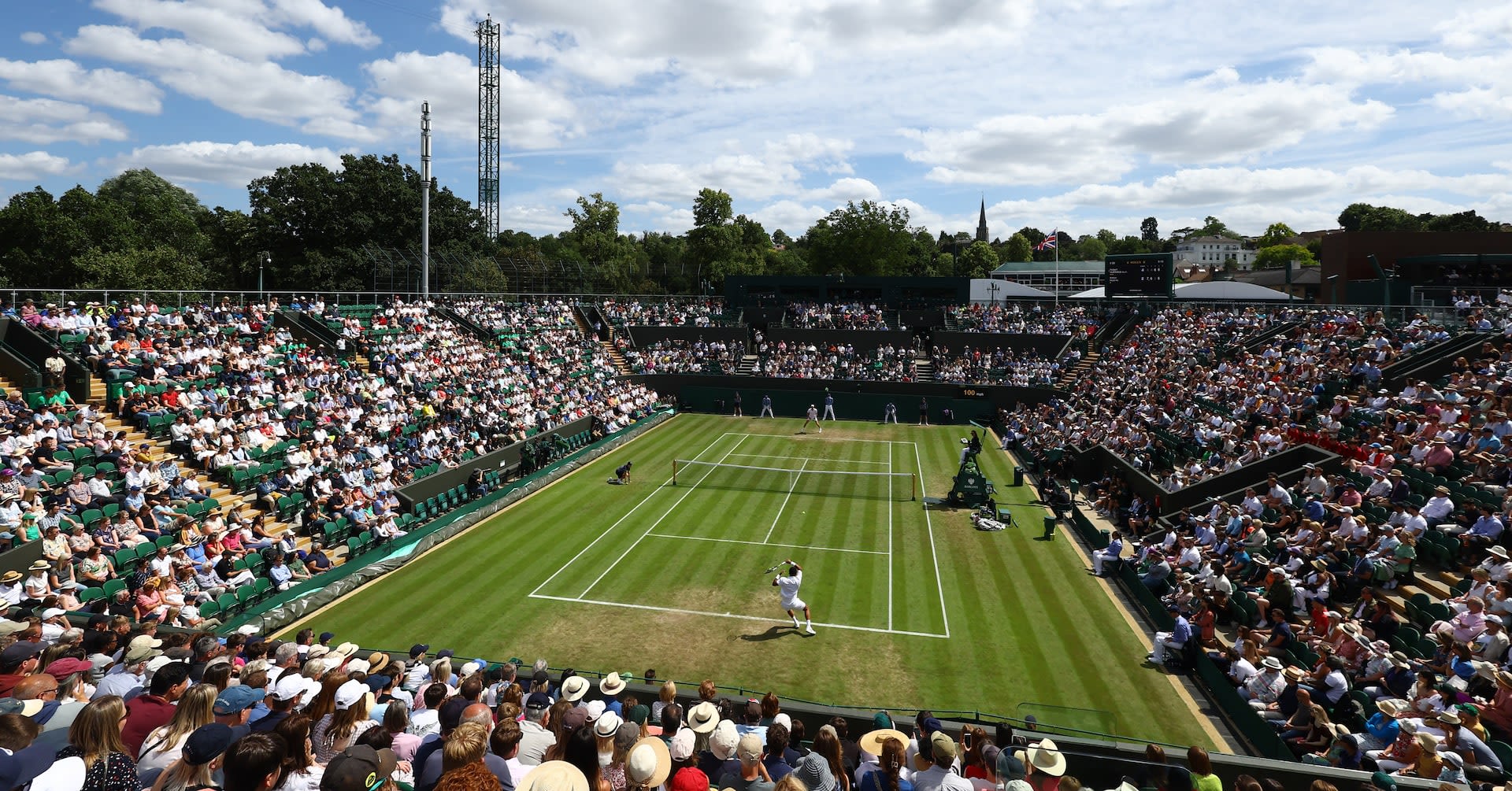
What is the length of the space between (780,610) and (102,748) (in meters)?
13.1

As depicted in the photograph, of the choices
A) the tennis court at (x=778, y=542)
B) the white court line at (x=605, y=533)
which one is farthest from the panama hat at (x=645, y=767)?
the white court line at (x=605, y=533)

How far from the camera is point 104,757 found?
205 inches

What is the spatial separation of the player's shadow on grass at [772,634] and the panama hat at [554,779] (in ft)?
35.6

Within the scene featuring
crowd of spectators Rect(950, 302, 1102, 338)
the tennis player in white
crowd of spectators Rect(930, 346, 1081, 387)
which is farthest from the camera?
crowd of spectators Rect(950, 302, 1102, 338)

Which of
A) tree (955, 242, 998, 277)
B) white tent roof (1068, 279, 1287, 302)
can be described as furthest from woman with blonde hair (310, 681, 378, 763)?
tree (955, 242, 998, 277)

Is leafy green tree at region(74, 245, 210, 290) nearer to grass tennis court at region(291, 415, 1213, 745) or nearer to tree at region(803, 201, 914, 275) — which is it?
grass tennis court at region(291, 415, 1213, 745)

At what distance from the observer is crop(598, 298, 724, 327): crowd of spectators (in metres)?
53.6

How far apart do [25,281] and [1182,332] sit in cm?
7262

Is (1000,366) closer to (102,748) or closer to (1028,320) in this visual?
(1028,320)

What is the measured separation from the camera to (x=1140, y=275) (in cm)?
4603

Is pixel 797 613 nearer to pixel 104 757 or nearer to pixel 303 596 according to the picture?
pixel 303 596

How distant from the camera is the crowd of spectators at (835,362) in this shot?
4734cm

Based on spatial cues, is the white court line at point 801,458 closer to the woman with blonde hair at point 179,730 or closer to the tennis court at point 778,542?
the tennis court at point 778,542

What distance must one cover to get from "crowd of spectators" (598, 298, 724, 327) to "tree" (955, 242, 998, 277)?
6845cm
